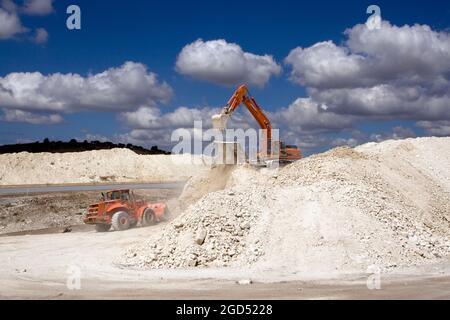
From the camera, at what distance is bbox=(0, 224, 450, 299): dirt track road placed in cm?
1091

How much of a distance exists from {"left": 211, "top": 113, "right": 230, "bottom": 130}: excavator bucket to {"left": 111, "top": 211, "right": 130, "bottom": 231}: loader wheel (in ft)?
19.3

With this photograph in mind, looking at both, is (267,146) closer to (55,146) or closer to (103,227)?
(103,227)

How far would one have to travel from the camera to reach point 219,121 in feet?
79.9

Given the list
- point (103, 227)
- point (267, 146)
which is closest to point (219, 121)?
point (267, 146)

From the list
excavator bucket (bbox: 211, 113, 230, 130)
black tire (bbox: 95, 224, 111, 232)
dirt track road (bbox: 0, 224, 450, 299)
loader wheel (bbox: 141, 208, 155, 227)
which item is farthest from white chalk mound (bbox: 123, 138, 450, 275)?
A: black tire (bbox: 95, 224, 111, 232)

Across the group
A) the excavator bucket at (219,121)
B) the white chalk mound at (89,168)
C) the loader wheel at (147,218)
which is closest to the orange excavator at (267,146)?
the excavator bucket at (219,121)

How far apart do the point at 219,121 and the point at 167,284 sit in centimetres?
1316

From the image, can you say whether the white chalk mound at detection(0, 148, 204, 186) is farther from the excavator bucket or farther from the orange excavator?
the excavator bucket

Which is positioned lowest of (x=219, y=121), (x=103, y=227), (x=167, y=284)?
(x=167, y=284)

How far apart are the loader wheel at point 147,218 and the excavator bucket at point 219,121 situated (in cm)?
499

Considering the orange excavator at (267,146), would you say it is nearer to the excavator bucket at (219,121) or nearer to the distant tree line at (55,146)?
the excavator bucket at (219,121)

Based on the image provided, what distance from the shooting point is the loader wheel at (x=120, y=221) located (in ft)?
73.6

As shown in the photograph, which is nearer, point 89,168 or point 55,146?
point 89,168
